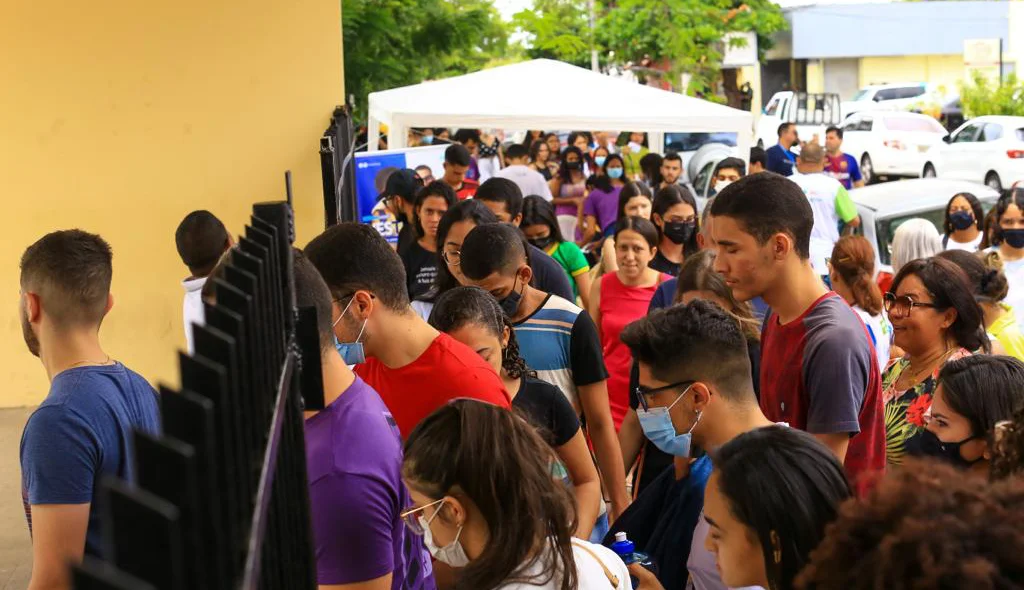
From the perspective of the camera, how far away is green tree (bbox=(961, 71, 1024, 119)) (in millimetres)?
33281

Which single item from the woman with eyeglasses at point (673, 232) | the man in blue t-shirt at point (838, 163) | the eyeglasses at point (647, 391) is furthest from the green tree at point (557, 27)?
the eyeglasses at point (647, 391)

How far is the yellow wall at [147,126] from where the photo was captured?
9.00 m

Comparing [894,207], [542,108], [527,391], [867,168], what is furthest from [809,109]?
[527,391]

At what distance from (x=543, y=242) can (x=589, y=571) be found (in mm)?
4983

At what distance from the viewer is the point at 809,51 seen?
192ft

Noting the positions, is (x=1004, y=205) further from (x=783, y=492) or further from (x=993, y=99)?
(x=993, y=99)

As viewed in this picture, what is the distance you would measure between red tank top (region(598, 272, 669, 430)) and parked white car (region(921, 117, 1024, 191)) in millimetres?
19831

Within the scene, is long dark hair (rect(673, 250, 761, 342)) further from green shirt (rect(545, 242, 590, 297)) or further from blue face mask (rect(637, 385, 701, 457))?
green shirt (rect(545, 242, 590, 297))

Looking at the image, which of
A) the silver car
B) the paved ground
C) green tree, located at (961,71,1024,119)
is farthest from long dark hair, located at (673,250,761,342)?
green tree, located at (961,71,1024,119)

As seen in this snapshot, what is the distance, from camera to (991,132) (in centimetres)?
Answer: 2588

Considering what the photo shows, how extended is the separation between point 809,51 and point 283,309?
5924 cm

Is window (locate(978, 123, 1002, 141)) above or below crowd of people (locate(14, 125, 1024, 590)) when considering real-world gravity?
above

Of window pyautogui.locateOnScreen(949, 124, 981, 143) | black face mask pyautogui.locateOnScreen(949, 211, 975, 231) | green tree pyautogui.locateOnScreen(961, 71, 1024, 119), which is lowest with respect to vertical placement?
black face mask pyautogui.locateOnScreen(949, 211, 975, 231)

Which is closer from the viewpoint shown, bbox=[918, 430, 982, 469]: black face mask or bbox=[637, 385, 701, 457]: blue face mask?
bbox=[637, 385, 701, 457]: blue face mask
